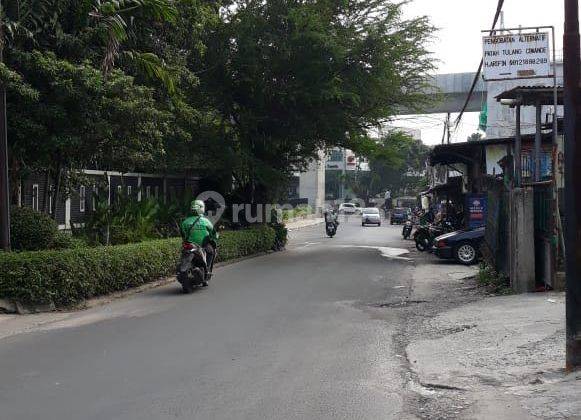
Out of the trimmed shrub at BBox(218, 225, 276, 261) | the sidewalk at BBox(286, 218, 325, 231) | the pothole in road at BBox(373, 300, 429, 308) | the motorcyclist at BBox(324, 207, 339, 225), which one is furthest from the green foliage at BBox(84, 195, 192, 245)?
the sidewalk at BBox(286, 218, 325, 231)

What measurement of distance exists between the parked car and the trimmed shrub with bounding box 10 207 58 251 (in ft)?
37.0

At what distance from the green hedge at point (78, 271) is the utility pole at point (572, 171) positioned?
766cm

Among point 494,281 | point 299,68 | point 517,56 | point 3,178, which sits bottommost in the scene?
point 494,281

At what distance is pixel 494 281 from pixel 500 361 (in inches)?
251

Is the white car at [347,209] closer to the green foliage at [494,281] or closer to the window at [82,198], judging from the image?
the window at [82,198]

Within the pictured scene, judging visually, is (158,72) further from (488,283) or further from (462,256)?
(462,256)

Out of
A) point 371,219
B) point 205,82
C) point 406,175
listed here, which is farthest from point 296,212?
point 205,82

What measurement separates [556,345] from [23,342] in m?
6.55

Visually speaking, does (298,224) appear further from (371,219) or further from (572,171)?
(572,171)

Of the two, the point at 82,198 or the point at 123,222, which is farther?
the point at 82,198

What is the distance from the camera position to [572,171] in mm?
6469

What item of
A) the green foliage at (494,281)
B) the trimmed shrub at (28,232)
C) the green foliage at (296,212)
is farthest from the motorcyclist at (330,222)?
the trimmed shrub at (28,232)

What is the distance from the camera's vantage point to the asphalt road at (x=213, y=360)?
18.4 feet

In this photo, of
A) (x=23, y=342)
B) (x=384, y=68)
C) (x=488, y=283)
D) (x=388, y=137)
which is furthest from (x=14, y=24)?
(x=388, y=137)
